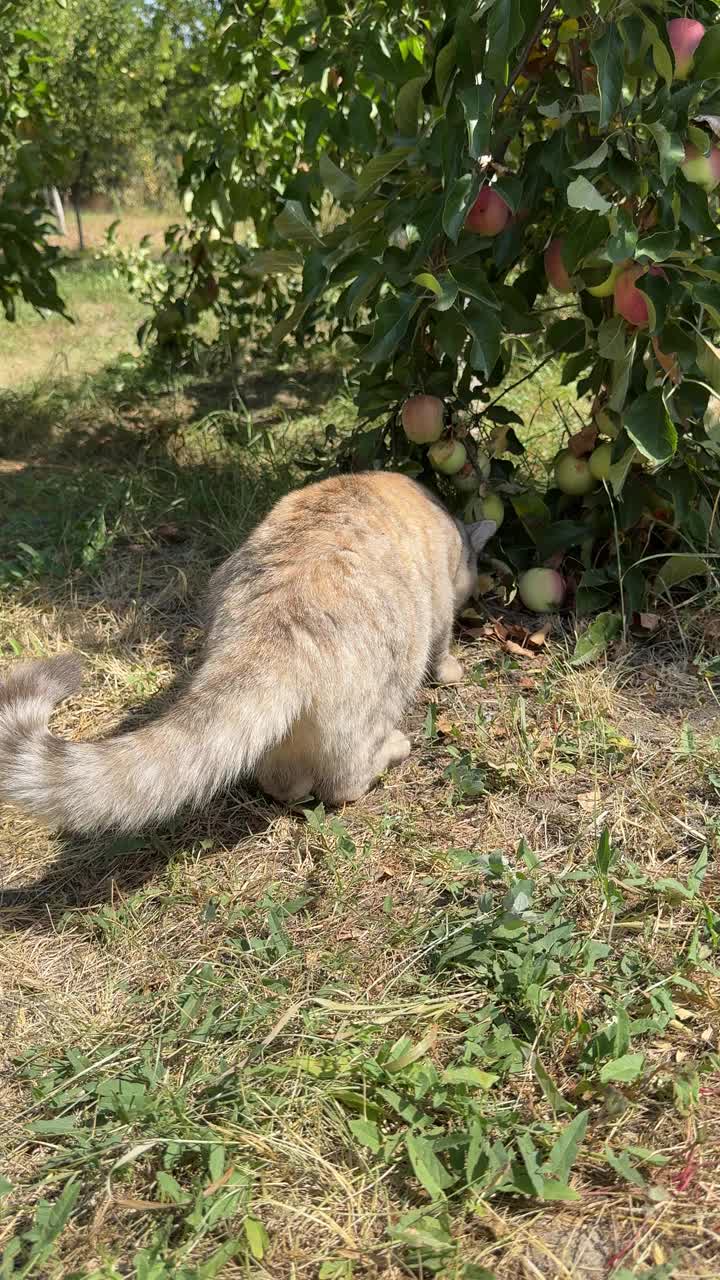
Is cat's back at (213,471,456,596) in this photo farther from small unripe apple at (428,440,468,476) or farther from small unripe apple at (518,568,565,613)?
small unripe apple at (518,568,565,613)

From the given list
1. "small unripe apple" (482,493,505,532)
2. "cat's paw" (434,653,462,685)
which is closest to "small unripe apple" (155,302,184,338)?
"small unripe apple" (482,493,505,532)

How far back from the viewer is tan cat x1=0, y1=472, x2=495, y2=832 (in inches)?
88.0

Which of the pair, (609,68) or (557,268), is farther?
(557,268)

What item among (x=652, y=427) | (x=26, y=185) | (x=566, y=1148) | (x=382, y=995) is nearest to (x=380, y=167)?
(x=652, y=427)

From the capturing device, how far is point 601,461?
331cm

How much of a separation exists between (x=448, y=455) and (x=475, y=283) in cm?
67

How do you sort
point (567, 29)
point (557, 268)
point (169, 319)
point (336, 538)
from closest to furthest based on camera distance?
point (336, 538)
point (557, 268)
point (567, 29)
point (169, 319)

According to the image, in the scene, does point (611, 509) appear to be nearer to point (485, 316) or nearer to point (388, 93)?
point (485, 316)

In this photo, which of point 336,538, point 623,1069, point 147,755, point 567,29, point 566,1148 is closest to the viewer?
point 566,1148

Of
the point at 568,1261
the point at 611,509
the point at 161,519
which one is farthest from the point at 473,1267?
the point at 161,519

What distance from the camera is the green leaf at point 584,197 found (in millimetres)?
2432

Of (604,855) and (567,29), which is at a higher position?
(567,29)

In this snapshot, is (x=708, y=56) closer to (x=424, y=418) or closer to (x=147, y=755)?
(x=424, y=418)

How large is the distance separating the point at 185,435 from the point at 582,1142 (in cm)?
414
